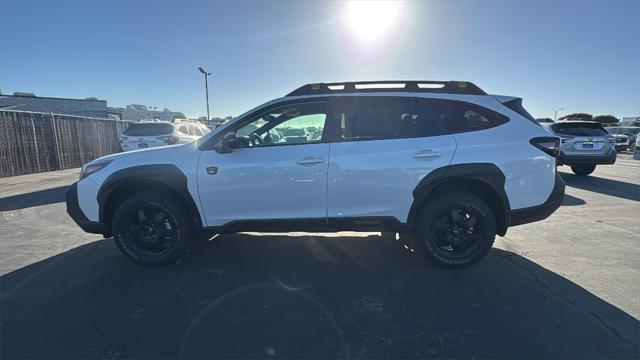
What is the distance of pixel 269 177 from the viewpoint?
12.1 ft

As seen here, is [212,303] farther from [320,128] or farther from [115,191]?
[320,128]

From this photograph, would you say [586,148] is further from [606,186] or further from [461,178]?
[461,178]

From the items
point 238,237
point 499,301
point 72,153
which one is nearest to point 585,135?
point 499,301

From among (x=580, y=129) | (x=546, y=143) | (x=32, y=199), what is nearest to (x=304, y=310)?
(x=546, y=143)

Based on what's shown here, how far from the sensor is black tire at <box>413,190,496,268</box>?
3.75 meters

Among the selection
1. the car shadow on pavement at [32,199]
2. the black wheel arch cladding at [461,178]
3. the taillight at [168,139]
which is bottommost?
the car shadow on pavement at [32,199]

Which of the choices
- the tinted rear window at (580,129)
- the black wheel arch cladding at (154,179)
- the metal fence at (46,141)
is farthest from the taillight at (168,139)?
the tinted rear window at (580,129)

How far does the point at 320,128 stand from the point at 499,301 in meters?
2.39

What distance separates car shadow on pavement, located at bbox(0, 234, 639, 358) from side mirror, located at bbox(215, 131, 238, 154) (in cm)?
132

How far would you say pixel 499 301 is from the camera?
10.5ft

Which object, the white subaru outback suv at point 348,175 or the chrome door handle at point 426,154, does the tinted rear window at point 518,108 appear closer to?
the white subaru outback suv at point 348,175

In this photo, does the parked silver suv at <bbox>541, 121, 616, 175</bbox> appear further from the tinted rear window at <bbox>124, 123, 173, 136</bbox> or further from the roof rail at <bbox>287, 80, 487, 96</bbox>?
the tinted rear window at <bbox>124, 123, 173, 136</bbox>

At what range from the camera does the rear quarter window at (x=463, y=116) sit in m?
3.78

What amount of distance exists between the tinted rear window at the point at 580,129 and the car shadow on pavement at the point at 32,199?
13.4 meters
